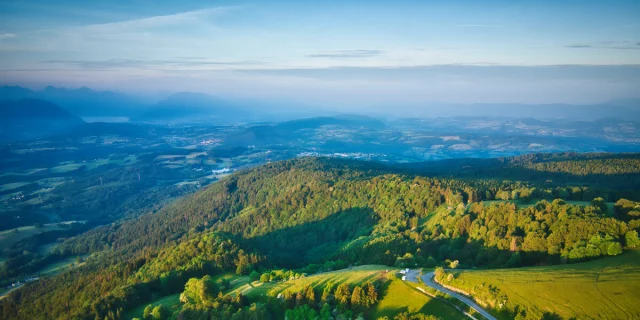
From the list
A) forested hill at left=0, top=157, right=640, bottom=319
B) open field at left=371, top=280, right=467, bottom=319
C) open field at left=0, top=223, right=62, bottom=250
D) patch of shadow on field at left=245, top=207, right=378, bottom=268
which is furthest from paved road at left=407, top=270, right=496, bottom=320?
open field at left=0, top=223, right=62, bottom=250

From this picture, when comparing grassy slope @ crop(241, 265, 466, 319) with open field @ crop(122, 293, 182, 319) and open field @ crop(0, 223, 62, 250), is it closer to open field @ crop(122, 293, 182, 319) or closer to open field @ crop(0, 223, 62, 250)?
open field @ crop(122, 293, 182, 319)

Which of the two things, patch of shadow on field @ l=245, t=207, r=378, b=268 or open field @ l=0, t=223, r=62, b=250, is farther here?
open field @ l=0, t=223, r=62, b=250

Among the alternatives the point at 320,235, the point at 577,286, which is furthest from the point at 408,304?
the point at 320,235

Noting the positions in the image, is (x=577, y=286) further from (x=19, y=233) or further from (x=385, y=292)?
(x=19, y=233)

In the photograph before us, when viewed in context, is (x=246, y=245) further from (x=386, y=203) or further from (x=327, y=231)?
(x=386, y=203)

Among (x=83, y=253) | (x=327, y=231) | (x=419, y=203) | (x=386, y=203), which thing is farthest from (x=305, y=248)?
(x=83, y=253)
